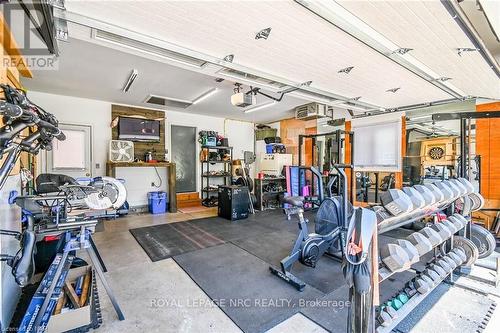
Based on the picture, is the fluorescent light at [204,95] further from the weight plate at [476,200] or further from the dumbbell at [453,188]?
the weight plate at [476,200]

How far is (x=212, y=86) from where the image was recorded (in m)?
4.59

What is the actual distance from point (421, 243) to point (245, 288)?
177 cm

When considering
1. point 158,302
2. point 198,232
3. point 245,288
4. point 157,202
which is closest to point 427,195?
point 245,288

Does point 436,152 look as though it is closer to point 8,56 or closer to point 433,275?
point 433,275

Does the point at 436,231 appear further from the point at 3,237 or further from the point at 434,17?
the point at 3,237

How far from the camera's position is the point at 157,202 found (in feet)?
20.4

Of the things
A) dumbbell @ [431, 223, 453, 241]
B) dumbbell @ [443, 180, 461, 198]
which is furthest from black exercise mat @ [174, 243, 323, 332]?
dumbbell @ [443, 180, 461, 198]

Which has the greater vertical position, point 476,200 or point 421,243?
point 476,200

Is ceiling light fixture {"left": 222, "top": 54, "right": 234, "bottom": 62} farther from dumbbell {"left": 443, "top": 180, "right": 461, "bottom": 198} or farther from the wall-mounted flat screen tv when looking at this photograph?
the wall-mounted flat screen tv

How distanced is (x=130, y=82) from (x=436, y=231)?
517cm

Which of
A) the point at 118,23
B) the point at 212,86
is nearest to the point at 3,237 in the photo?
the point at 118,23

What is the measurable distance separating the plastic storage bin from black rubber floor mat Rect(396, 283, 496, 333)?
226 inches

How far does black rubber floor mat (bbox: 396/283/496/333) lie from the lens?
1.92 meters

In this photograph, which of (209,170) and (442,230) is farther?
(209,170)
